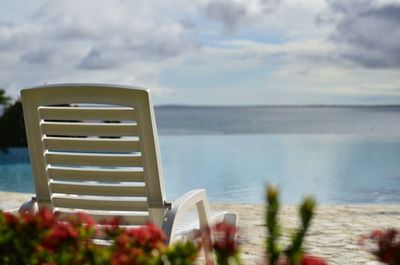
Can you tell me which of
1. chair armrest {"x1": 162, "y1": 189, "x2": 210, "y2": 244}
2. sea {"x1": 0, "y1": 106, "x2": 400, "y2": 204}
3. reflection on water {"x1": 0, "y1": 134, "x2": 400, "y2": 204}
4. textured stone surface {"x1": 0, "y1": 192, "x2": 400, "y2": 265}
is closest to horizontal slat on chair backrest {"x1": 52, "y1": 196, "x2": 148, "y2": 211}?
chair armrest {"x1": 162, "y1": 189, "x2": 210, "y2": 244}

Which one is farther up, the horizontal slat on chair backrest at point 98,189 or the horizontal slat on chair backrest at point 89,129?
the horizontal slat on chair backrest at point 89,129

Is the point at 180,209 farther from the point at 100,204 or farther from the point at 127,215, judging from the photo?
the point at 100,204

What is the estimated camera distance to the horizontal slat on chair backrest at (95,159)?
3.58m

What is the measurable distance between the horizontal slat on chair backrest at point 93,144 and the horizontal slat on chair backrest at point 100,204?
0.90ft

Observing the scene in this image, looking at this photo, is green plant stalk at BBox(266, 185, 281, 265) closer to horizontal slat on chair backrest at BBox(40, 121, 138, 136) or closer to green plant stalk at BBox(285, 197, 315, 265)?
green plant stalk at BBox(285, 197, 315, 265)

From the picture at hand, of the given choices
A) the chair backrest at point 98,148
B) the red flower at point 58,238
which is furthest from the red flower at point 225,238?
the chair backrest at point 98,148

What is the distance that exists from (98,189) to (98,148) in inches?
8.6

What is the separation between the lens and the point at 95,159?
3.73m

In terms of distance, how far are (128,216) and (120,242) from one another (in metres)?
2.04

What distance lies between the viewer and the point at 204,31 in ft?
172

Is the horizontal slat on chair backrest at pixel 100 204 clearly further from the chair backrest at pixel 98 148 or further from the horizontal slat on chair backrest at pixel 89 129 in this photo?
the horizontal slat on chair backrest at pixel 89 129

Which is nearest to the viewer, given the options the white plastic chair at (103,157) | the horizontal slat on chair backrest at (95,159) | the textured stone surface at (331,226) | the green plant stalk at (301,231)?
the green plant stalk at (301,231)

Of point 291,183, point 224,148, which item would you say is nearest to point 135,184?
point 291,183

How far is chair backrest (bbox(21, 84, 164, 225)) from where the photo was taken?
11.5 feet
